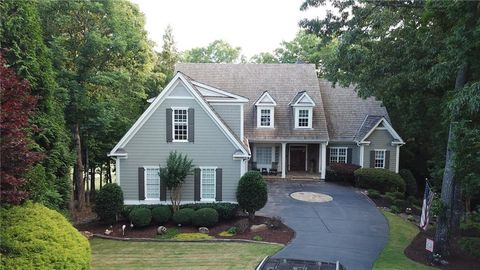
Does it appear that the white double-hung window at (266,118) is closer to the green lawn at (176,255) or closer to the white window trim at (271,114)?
the white window trim at (271,114)

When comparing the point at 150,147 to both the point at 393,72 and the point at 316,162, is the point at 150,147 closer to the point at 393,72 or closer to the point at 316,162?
the point at 393,72

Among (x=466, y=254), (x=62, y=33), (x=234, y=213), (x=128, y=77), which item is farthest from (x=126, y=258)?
(x=466, y=254)

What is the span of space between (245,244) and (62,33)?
13.7 meters

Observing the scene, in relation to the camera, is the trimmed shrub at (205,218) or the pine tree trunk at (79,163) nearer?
the trimmed shrub at (205,218)

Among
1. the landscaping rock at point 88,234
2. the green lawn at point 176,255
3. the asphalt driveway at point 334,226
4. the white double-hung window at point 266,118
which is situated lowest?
the landscaping rock at point 88,234

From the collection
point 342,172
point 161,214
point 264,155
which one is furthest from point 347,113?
point 161,214

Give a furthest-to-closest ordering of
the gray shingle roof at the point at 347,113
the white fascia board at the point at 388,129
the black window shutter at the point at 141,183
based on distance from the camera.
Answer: the gray shingle roof at the point at 347,113, the white fascia board at the point at 388,129, the black window shutter at the point at 141,183

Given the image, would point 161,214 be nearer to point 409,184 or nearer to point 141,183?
point 141,183

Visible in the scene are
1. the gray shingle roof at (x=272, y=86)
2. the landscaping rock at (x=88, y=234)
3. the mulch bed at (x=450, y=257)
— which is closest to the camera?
the mulch bed at (x=450, y=257)

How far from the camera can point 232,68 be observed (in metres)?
32.0

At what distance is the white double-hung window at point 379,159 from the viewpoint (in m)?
27.9

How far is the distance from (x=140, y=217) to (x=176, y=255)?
4001mm

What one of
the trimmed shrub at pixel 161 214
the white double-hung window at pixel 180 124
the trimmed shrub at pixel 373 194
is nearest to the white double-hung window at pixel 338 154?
the trimmed shrub at pixel 373 194

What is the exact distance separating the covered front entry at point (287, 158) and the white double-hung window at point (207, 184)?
9994mm
